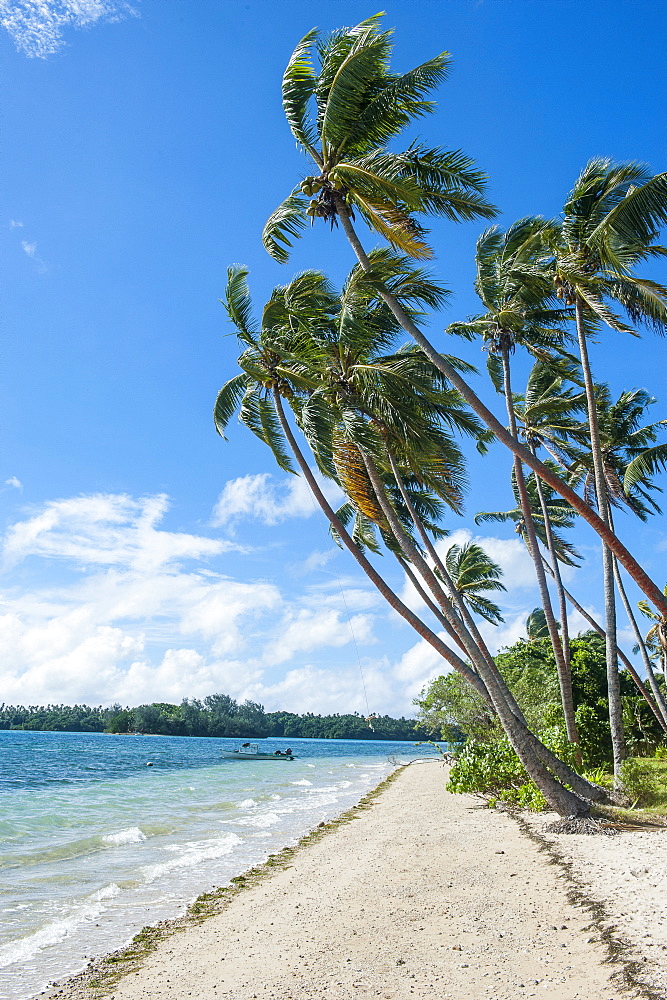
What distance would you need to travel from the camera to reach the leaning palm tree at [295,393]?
11.0 m

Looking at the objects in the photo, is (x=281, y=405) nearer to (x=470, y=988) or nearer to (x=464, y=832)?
(x=464, y=832)

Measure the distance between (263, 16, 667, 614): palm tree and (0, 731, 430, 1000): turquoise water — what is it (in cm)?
825

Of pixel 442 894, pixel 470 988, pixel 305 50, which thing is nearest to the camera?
pixel 470 988

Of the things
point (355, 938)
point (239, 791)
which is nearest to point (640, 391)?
point (355, 938)

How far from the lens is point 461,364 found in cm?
1420

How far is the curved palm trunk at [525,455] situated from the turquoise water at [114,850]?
7352 mm

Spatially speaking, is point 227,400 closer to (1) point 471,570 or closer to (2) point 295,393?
(2) point 295,393

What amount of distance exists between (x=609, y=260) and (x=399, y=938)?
8951 millimetres

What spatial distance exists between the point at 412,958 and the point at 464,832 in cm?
674

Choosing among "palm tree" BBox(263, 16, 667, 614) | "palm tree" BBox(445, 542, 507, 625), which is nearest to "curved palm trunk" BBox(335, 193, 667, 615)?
"palm tree" BBox(263, 16, 667, 614)

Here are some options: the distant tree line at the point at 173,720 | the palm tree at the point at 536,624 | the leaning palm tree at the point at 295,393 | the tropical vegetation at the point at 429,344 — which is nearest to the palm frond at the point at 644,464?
the tropical vegetation at the point at 429,344

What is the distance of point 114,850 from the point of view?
13336mm

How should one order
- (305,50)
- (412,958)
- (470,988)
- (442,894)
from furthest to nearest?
A: (305,50)
(442,894)
(412,958)
(470,988)

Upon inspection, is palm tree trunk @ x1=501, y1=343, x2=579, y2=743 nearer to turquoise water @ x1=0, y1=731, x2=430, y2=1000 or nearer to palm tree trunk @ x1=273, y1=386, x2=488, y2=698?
palm tree trunk @ x1=273, y1=386, x2=488, y2=698
